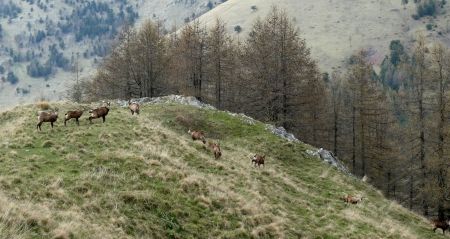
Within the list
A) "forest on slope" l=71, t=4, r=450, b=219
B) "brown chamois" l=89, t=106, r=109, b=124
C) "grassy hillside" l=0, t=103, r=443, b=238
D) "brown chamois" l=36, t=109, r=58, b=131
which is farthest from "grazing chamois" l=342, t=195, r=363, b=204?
"forest on slope" l=71, t=4, r=450, b=219

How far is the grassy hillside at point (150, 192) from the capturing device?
14648 mm

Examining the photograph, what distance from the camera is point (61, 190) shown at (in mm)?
15617

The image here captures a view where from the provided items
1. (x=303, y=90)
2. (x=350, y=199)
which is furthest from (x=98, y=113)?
(x=303, y=90)

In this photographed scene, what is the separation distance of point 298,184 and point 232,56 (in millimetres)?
38433

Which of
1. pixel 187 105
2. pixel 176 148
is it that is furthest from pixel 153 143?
pixel 187 105

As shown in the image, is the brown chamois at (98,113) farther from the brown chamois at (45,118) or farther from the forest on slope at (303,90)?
the forest on slope at (303,90)

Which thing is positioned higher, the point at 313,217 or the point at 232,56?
the point at 232,56

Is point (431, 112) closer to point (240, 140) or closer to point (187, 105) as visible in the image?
point (240, 140)

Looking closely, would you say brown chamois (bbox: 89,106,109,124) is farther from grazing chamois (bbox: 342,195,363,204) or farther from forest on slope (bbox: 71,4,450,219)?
forest on slope (bbox: 71,4,450,219)

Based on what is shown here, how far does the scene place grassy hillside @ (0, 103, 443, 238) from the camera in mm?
14648

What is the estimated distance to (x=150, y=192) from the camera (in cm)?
1753

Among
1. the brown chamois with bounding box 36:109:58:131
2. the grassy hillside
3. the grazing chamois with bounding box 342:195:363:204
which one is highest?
the brown chamois with bounding box 36:109:58:131

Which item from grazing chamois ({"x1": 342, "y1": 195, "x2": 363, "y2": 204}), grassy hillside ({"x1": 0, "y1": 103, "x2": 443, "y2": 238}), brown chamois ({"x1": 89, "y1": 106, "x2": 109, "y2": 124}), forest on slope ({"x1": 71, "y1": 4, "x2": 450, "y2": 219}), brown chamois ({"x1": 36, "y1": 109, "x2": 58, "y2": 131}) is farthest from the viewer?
forest on slope ({"x1": 71, "y1": 4, "x2": 450, "y2": 219})

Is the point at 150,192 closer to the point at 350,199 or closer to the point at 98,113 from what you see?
the point at 98,113
